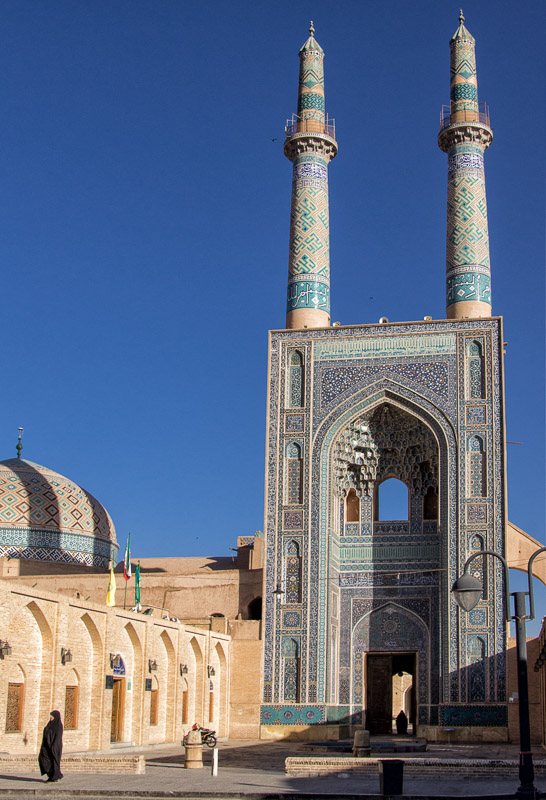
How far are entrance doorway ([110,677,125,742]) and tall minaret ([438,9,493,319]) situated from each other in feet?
27.6

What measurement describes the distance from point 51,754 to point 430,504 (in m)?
10.2

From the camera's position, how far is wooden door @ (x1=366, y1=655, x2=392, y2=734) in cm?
2189

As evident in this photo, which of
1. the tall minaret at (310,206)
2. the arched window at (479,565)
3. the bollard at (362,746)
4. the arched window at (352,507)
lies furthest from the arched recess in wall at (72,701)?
the tall minaret at (310,206)

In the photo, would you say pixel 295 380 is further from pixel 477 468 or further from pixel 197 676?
pixel 197 676

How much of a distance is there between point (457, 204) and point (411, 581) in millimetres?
6654

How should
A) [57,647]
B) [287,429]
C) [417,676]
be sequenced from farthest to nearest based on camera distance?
1. [287,429]
2. [417,676]
3. [57,647]

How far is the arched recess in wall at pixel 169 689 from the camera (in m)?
15.8

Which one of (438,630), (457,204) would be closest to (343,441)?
(438,630)

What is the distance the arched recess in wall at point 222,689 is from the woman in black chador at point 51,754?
8092mm

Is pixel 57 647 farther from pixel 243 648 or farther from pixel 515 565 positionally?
pixel 515 565

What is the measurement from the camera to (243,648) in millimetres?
17938

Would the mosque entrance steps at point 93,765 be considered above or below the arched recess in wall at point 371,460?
below

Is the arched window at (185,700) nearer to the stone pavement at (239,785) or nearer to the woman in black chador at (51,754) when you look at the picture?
the stone pavement at (239,785)

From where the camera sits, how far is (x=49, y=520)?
2194 centimetres
